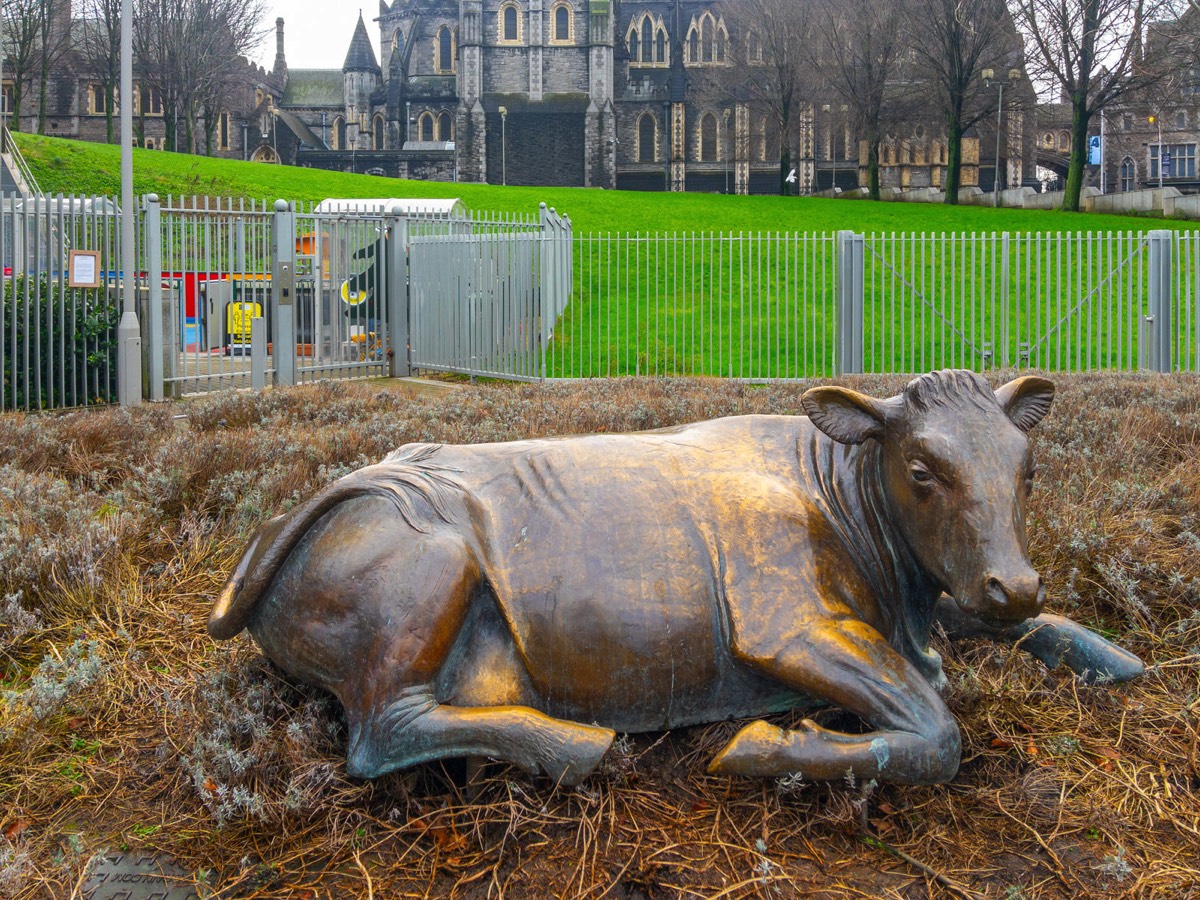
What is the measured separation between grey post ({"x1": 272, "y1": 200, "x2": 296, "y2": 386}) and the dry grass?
9.94m

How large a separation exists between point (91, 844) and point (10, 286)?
37.4 ft

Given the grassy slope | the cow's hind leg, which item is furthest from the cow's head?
the grassy slope

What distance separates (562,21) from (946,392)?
268 feet

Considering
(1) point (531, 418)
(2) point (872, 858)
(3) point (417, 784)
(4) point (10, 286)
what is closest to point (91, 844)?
(3) point (417, 784)

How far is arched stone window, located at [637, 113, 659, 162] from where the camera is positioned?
80188 millimetres

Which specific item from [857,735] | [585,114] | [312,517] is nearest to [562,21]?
[585,114]

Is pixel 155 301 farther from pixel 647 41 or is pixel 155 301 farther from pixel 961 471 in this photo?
pixel 647 41

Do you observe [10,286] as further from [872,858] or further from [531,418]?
[872,858]

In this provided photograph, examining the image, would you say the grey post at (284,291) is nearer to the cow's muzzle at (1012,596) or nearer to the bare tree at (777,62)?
the cow's muzzle at (1012,596)

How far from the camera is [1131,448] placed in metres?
6.18

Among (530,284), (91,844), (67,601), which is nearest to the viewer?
(91,844)

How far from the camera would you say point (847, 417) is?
2.95 meters

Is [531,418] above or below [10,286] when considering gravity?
below

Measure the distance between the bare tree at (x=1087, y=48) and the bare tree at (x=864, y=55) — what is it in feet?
28.3
